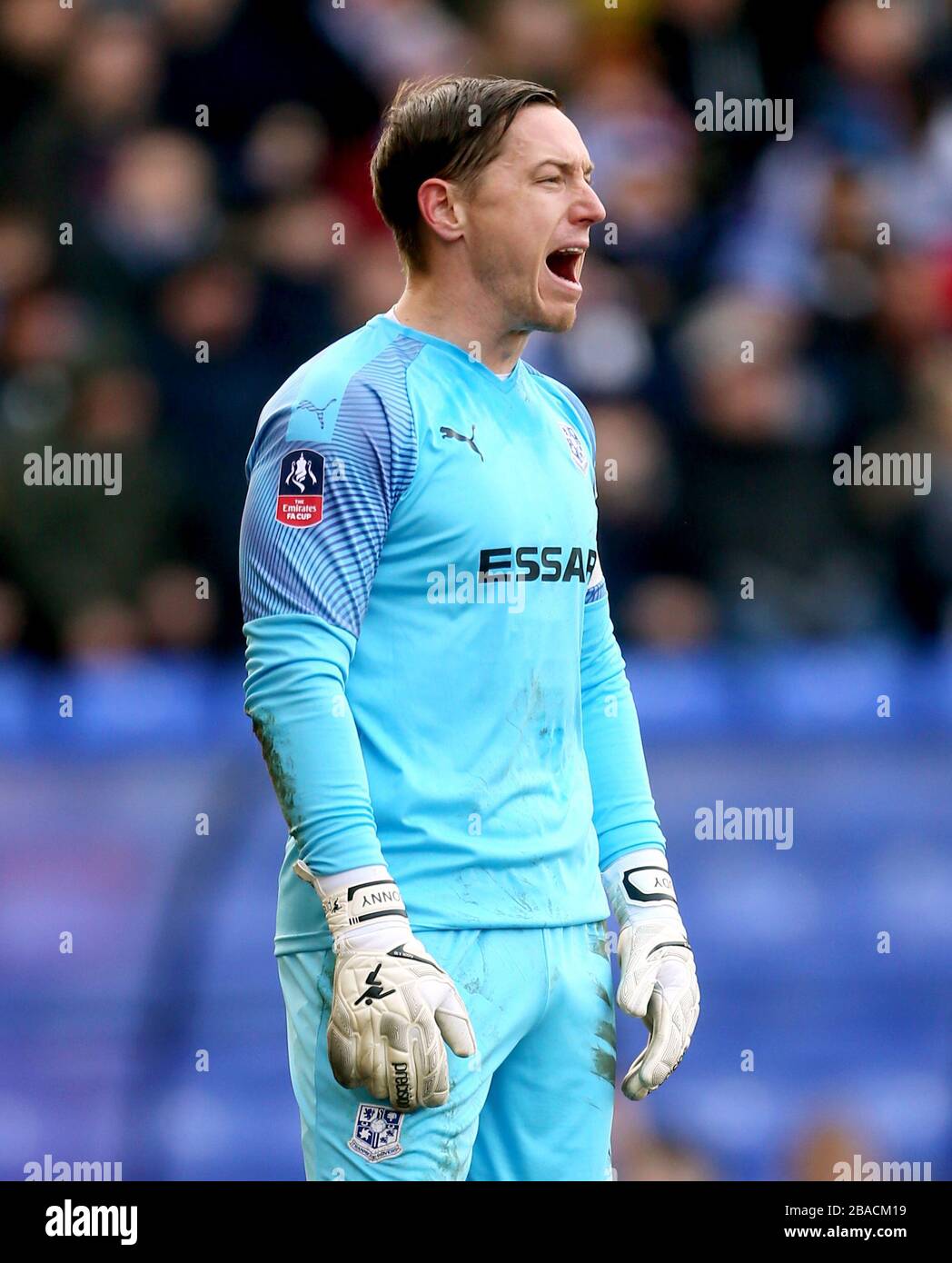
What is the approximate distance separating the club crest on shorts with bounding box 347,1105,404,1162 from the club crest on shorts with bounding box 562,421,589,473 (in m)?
0.93

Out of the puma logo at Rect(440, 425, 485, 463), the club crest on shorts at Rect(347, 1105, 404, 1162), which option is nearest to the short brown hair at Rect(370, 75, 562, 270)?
the puma logo at Rect(440, 425, 485, 463)

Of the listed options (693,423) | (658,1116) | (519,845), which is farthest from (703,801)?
(519,845)

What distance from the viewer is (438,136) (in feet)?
8.67

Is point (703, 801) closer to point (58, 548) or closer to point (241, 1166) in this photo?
point (241, 1166)

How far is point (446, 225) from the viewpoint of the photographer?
8.66ft

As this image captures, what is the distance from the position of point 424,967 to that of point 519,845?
0.27 metres

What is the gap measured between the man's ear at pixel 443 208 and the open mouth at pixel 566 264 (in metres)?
0.13

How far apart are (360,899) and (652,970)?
511 millimetres
